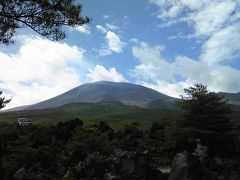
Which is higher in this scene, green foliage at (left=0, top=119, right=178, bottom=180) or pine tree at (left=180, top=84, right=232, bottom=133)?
pine tree at (left=180, top=84, right=232, bottom=133)

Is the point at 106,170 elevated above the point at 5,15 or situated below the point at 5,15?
below

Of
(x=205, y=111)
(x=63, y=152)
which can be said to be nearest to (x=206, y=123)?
(x=205, y=111)

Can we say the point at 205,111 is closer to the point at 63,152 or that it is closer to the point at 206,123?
the point at 206,123

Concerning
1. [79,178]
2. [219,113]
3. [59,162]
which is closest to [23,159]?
[59,162]

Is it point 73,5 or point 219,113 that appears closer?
point 73,5

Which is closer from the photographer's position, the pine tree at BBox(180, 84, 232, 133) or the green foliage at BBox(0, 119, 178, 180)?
the green foliage at BBox(0, 119, 178, 180)

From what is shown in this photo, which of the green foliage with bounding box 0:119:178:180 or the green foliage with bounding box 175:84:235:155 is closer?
the green foliage with bounding box 0:119:178:180

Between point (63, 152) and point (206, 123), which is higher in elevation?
point (206, 123)

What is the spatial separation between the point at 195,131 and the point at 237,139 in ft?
16.3

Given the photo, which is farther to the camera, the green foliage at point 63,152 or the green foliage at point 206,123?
the green foliage at point 206,123

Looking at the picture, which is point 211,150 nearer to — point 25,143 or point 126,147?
point 126,147

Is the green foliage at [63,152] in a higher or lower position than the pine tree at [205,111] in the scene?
lower

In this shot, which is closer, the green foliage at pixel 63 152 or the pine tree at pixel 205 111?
the green foliage at pixel 63 152

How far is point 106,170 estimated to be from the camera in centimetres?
2466
